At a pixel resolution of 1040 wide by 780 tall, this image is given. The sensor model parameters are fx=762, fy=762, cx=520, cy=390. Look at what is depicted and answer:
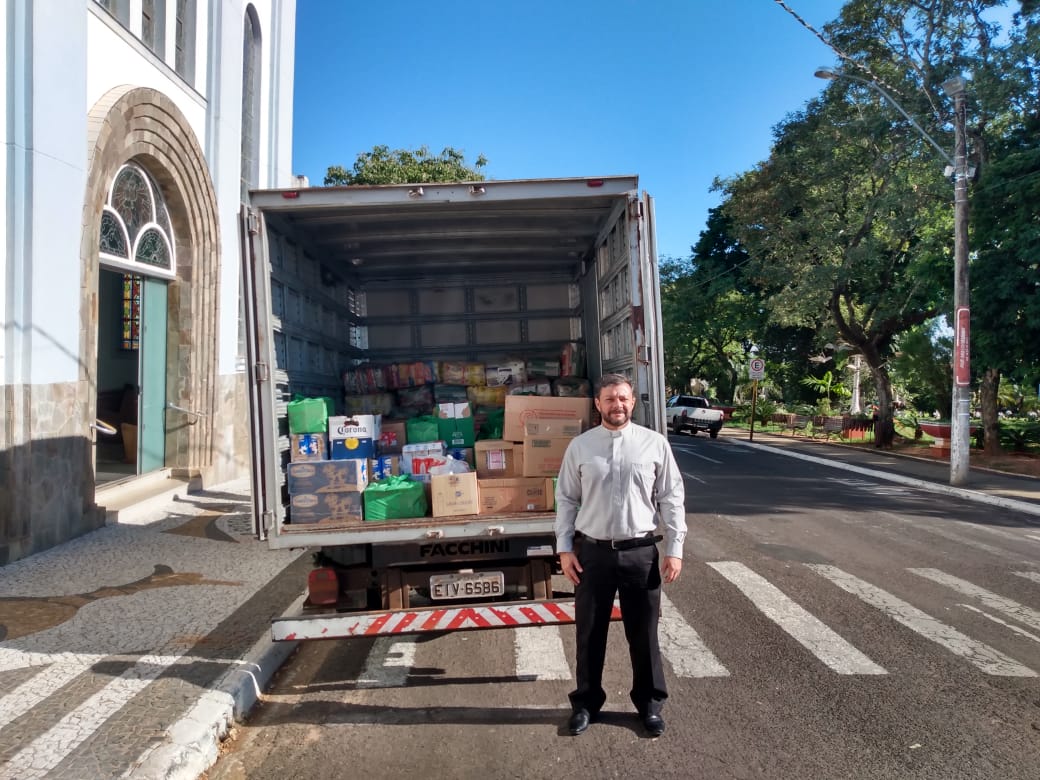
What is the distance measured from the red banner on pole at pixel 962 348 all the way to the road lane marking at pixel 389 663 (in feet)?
42.8

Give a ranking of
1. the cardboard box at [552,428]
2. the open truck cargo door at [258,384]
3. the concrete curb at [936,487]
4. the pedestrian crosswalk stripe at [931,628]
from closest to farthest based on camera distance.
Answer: the open truck cargo door at [258,384]
the pedestrian crosswalk stripe at [931,628]
the cardboard box at [552,428]
the concrete curb at [936,487]

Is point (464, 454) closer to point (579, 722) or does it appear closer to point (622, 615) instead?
point (622, 615)

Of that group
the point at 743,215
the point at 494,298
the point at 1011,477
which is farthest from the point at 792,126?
the point at 494,298

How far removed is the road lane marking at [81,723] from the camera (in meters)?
3.58

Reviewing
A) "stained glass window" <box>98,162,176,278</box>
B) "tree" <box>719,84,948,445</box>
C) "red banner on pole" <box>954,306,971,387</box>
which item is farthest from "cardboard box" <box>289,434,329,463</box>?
"tree" <box>719,84,948,445</box>

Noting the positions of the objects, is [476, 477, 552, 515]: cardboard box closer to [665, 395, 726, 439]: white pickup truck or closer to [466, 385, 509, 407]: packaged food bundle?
[466, 385, 509, 407]: packaged food bundle

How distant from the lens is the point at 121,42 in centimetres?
944

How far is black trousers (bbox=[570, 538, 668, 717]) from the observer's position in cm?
395

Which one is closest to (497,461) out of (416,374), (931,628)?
(416,374)

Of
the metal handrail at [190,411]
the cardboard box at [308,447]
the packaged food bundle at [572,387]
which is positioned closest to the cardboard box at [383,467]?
the cardboard box at [308,447]

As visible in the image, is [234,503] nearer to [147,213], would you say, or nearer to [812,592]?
[147,213]

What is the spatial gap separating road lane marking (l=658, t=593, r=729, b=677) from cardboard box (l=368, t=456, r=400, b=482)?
2.23 metres

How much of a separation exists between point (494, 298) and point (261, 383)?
375cm

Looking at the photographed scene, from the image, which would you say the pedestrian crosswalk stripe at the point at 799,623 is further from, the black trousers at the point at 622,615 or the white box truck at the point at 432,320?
the white box truck at the point at 432,320
